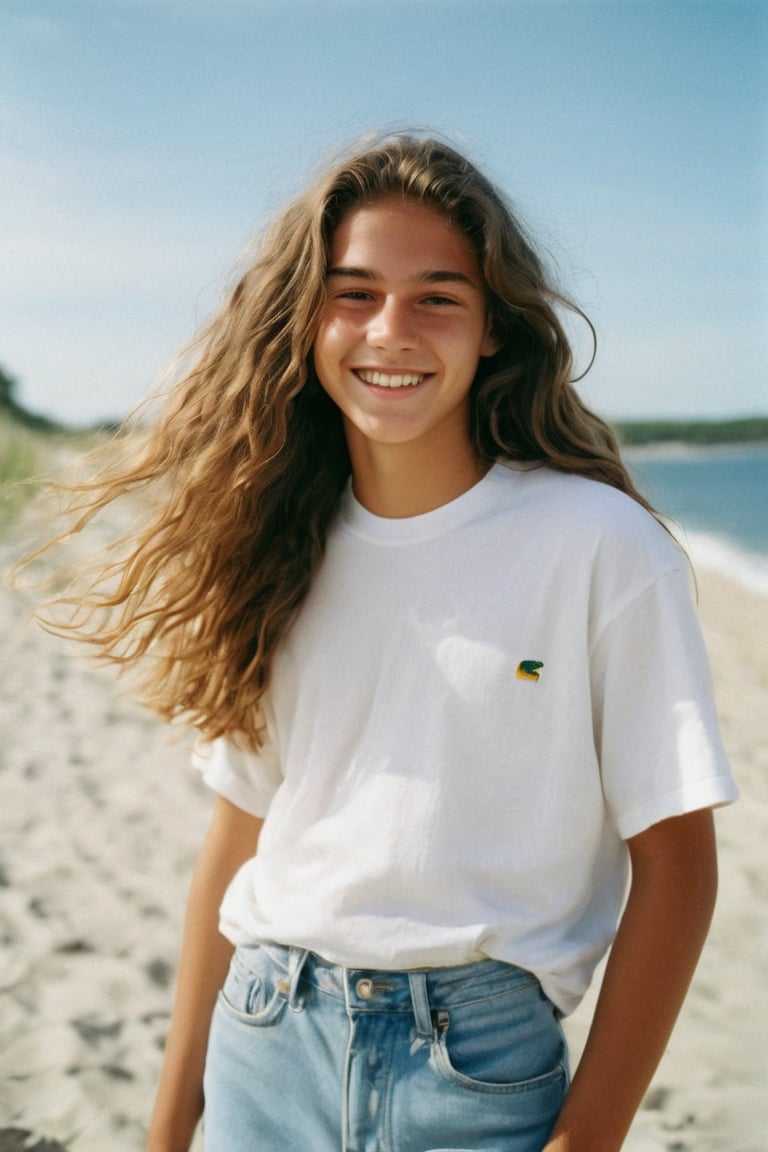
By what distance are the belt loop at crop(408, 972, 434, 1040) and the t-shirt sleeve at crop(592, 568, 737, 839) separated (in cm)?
31

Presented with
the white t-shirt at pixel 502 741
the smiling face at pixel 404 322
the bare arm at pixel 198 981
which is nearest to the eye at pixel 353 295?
the smiling face at pixel 404 322

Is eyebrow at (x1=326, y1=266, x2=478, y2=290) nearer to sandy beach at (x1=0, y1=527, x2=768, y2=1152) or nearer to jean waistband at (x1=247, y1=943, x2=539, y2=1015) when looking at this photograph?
sandy beach at (x1=0, y1=527, x2=768, y2=1152)

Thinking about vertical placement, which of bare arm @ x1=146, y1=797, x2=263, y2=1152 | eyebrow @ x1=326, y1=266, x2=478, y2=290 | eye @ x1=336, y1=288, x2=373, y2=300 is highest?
eyebrow @ x1=326, y1=266, x2=478, y2=290

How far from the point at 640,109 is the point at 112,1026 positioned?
56143mm

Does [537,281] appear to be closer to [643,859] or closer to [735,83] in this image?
[643,859]

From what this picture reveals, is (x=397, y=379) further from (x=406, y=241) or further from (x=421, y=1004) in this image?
(x=421, y=1004)

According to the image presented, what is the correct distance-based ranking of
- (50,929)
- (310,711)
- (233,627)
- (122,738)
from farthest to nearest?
(122,738)
(50,929)
(233,627)
(310,711)

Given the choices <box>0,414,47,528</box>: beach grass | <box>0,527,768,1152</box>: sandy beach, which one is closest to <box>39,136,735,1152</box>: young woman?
<box>0,527,768,1152</box>: sandy beach

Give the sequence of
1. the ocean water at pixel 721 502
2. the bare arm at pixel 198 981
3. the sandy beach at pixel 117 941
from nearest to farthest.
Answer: the bare arm at pixel 198 981
the sandy beach at pixel 117 941
the ocean water at pixel 721 502

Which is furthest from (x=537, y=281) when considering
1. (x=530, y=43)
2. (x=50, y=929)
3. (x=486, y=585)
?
(x=530, y=43)

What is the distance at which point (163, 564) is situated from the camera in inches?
76.6

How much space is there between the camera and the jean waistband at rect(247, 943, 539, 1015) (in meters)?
1.47

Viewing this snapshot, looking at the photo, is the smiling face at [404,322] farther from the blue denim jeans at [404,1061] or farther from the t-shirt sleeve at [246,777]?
the blue denim jeans at [404,1061]

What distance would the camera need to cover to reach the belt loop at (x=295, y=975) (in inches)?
61.9
